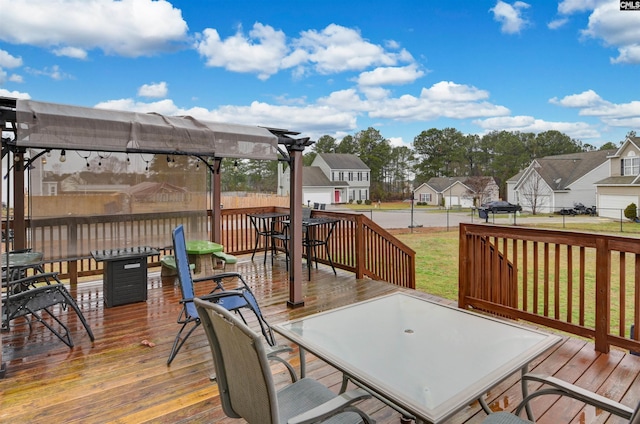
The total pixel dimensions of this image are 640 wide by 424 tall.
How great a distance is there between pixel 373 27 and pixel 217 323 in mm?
22030

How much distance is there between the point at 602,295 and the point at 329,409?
2890mm

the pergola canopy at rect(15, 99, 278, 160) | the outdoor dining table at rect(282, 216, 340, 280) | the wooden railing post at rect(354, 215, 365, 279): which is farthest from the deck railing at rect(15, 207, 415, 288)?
the pergola canopy at rect(15, 99, 278, 160)

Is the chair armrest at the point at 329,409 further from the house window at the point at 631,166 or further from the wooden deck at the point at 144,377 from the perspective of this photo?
the house window at the point at 631,166

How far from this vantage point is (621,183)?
2073cm

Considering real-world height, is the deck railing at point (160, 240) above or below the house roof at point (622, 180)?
below

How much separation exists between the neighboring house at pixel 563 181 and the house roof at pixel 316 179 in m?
16.1

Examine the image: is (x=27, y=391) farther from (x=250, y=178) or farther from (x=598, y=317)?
Result: (x=250, y=178)

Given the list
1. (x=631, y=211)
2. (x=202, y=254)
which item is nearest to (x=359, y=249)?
(x=202, y=254)

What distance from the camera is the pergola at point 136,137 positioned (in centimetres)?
289

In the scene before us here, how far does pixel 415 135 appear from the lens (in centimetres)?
4350

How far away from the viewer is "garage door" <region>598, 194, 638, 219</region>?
2052 centimetres

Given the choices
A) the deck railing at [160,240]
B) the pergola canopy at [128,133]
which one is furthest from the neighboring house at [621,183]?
the pergola canopy at [128,133]

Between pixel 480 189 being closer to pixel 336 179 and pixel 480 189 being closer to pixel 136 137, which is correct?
pixel 336 179

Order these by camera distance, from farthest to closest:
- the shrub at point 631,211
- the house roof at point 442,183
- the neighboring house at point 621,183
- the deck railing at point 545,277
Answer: the house roof at point 442,183, the neighboring house at point 621,183, the shrub at point 631,211, the deck railing at point 545,277
